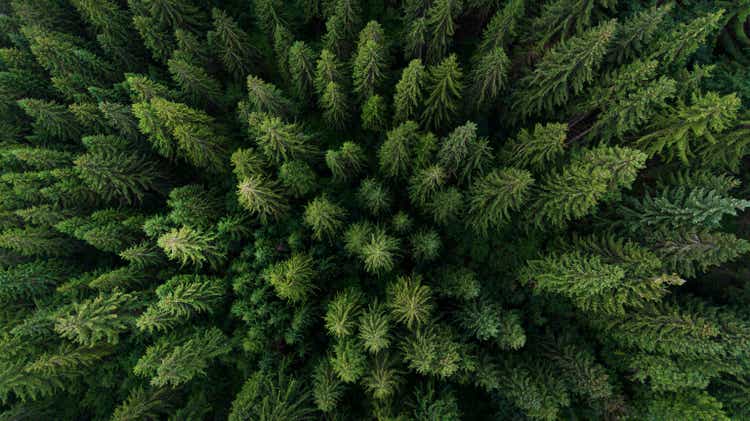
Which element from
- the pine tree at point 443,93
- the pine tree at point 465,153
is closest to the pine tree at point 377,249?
the pine tree at point 465,153

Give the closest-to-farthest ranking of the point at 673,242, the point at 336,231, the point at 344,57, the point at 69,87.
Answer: the point at 673,242 < the point at 336,231 < the point at 69,87 < the point at 344,57

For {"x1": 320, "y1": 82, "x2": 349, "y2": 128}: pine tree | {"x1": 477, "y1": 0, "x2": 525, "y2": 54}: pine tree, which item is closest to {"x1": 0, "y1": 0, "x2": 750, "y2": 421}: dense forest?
{"x1": 477, "y1": 0, "x2": 525, "y2": 54}: pine tree

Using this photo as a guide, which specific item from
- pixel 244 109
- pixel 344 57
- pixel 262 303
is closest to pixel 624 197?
pixel 344 57

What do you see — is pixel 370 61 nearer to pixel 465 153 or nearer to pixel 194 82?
pixel 465 153

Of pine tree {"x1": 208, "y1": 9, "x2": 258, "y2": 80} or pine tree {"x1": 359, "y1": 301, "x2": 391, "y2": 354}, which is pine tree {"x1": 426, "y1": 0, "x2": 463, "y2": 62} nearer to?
→ pine tree {"x1": 208, "y1": 9, "x2": 258, "y2": 80}

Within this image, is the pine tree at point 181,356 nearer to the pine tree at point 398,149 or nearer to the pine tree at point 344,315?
the pine tree at point 344,315

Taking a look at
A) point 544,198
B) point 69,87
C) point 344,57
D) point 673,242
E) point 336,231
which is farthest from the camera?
point 344,57

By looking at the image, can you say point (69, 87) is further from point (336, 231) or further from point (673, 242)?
point (673, 242)

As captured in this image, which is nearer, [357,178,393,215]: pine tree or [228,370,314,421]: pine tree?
[228,370,314,421]: pine tree
